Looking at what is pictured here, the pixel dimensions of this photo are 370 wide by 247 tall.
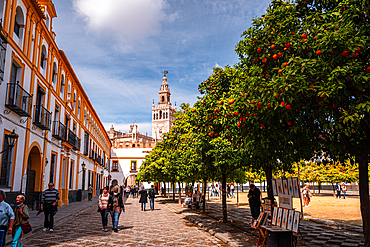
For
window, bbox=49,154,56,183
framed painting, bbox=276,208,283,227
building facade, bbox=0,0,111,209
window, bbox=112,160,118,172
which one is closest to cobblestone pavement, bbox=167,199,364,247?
framed painting, bbox=276,208,283,227

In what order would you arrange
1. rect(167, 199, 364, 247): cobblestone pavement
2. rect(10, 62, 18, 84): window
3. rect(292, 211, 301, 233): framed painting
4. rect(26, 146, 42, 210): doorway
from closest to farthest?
rect(292, 211, 301, 233): framed painting < rect(167, 199, 364, 247): cobblestone pavement < rect(10, 62, 18, 84): window < rect(26, 146, 42, 210): doorway

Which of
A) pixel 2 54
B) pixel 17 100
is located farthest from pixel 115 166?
pixel 2 54

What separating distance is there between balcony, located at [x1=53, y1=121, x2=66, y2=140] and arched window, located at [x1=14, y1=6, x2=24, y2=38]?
22.9ft

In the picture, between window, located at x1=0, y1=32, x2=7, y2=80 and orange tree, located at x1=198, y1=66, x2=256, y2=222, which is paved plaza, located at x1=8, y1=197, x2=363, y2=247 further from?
window, located at x1=0, y1=32, x2=7, y2=80

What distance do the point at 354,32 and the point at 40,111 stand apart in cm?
1650

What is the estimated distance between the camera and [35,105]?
15727 mm

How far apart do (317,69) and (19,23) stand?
569 inches

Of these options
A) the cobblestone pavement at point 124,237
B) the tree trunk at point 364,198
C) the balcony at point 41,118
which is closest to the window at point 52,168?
the balcony at point 41,118

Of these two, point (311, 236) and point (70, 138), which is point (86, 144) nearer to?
point (70, 138)

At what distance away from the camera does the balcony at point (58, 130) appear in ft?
65.6

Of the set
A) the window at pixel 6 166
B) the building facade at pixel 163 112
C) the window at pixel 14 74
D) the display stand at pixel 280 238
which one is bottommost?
the display stand at pixel 280 238

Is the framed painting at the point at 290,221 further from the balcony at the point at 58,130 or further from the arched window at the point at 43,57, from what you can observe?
the balcony at the point at 58,130

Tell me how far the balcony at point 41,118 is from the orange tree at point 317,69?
43.1ft

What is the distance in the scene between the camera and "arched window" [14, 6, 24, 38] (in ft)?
47.0
